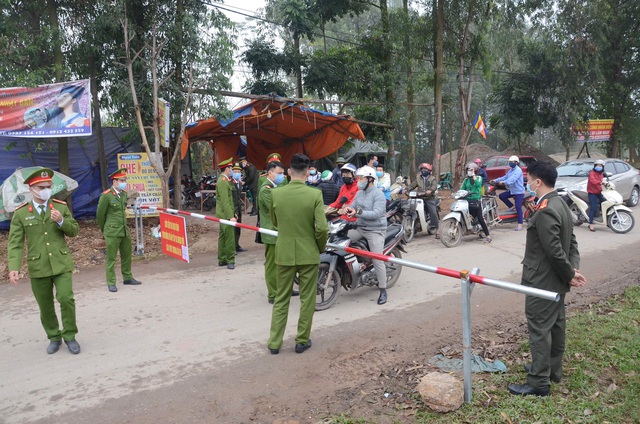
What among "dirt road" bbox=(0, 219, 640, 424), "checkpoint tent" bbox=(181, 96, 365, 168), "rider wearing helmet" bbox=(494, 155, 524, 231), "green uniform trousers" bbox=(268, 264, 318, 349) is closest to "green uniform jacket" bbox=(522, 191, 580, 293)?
"dirt road" bbox=(0, 219, 640, 424)

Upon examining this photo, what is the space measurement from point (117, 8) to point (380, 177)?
6.80m

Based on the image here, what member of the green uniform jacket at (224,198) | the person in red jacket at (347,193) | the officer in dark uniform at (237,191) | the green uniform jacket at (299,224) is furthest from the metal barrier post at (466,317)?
the officer in dark uniform at (237,191)

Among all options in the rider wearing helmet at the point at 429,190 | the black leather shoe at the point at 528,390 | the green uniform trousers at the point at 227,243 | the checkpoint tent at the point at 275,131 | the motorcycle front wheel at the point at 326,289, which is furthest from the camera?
the checkpoint tent at the point at 275,131

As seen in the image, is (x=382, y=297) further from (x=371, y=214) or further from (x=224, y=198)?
(x=224, y=198)

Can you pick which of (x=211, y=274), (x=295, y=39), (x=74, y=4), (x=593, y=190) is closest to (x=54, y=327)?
(x=211, y=274)

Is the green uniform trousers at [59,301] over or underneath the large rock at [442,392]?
over

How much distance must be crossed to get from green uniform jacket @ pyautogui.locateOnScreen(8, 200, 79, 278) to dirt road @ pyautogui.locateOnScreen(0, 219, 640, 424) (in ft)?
3.00

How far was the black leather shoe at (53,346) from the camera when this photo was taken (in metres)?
4.93

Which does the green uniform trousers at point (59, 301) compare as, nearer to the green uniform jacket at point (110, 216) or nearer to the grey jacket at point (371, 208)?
the green uniform jacket at point (110, 216)

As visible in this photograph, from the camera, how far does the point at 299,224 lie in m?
4.64

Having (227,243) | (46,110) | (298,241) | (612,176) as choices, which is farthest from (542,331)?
(612,176)

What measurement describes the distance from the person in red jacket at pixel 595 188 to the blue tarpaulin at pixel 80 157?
1097 cm

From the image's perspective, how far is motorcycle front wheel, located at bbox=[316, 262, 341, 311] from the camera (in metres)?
5.90

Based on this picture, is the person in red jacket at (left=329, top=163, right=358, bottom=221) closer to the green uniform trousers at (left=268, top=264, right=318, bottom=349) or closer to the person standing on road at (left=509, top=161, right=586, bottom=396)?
the green uniform trousers at (left=268, top=264, right=318, bottom=349)
